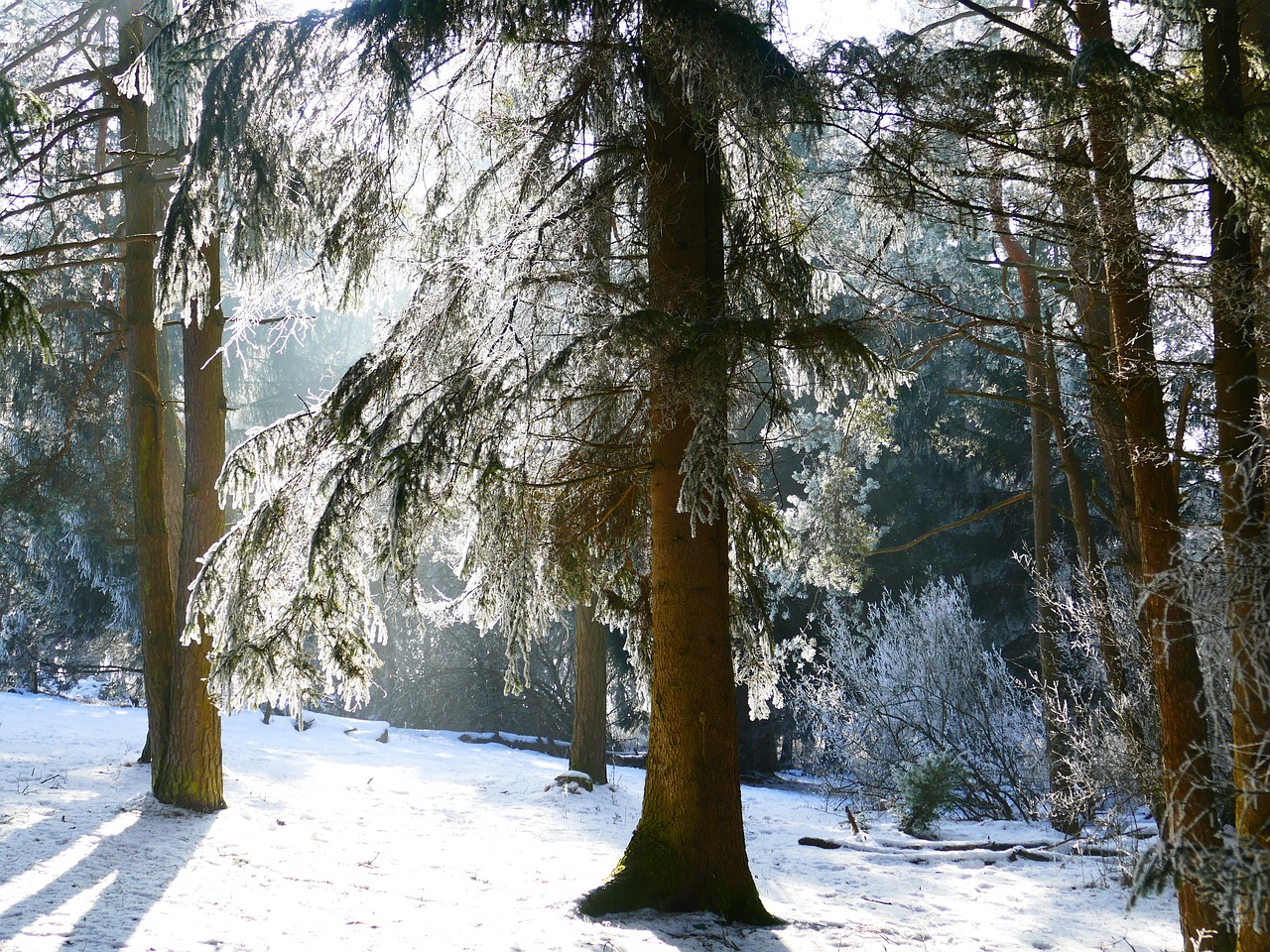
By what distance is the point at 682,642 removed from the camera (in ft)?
17.2

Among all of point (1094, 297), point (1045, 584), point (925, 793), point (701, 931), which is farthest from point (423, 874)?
point (1045, 584)

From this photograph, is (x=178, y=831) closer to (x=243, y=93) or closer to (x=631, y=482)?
(x=631, y=482)

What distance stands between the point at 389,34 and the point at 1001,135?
3.16 m

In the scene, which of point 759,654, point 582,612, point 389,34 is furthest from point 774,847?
point 389,34

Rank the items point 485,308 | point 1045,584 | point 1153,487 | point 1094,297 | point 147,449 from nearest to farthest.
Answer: point 1153,487
point 1094,297
point 485,308
point 147,449
point 1045,584

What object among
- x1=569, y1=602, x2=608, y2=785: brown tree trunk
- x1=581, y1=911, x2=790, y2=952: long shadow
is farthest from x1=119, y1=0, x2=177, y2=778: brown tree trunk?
x1=581, y1=911, x2=790, y2=952: long shadow

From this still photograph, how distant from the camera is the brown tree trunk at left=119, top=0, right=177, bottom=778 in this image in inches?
300

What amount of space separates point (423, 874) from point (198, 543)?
3.14m

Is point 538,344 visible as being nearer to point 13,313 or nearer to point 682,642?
point 682,642

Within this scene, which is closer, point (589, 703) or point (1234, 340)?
point (1234, 340)

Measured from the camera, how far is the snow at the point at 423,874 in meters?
4.59

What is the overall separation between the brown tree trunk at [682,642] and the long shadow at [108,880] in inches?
92.7

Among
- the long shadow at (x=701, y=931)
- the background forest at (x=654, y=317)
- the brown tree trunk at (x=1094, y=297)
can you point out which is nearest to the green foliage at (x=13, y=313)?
the background forest at (x=654, y=317)

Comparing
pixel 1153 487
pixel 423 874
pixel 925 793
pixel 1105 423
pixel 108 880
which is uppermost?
pixel 1105 423
